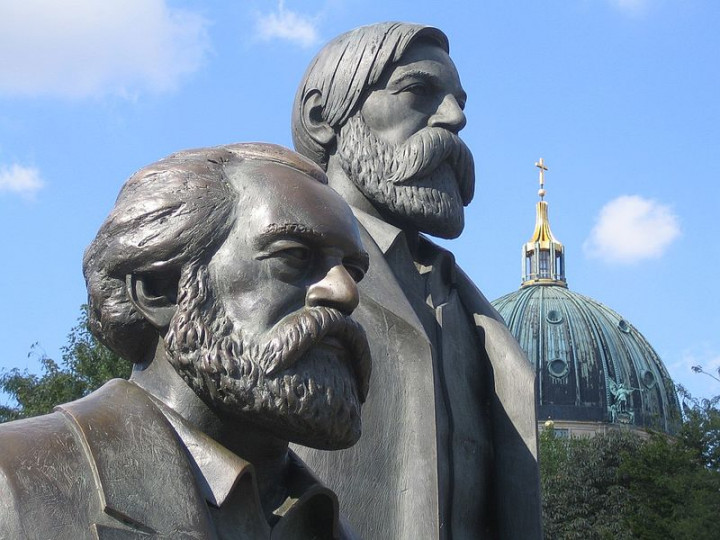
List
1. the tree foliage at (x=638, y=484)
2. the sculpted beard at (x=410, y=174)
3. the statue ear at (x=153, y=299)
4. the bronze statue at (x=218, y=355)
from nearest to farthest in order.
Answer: the bronze statue at (x=218, y=355)
the statue ear at (x=153, y=299)
the sculpted beard at (x=410, y=174)
the tree foliage at (x=638, y=484)

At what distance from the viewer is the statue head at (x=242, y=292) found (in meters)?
2.68

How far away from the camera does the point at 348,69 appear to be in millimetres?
5391

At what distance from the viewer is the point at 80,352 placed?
71.9ft

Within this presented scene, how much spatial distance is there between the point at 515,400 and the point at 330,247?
2.57 metres

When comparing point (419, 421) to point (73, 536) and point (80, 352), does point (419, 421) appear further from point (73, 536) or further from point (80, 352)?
point (80, 352)

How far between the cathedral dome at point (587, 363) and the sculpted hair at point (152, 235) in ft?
214

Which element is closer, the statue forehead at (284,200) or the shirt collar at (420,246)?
the statue forehead at (284,200)

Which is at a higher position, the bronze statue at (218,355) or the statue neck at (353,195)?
the statue neck at (353,195)

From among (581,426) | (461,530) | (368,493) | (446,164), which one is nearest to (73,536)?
(368,493)

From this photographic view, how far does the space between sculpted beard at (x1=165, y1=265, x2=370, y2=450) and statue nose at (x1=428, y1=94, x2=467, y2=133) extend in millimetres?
2750

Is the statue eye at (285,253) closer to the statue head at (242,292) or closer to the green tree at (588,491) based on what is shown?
the statue head at (242,292)

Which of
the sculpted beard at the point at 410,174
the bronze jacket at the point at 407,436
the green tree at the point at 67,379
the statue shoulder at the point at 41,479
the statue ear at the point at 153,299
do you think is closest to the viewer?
the statue shoulder at the point at 41,479

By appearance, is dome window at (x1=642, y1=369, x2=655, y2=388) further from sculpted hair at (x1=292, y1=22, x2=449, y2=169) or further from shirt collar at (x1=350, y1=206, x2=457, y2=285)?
sculpted hair at (x1=292, y1=22, x2=449, y2=169)

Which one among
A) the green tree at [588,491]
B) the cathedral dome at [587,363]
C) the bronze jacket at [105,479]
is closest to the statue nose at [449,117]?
the bronze jacket at [105,479]
